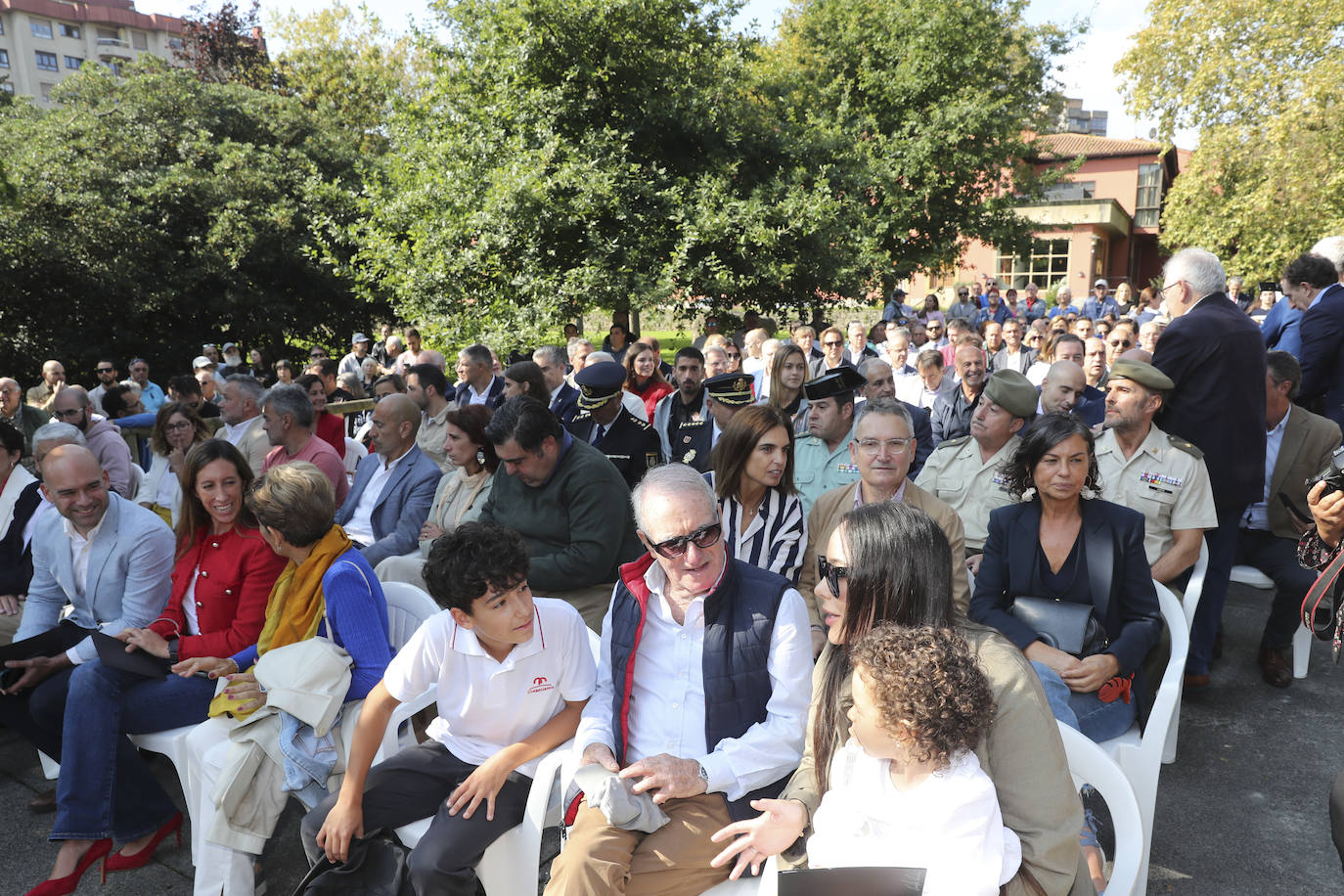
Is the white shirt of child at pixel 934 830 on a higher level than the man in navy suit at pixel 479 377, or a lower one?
lower

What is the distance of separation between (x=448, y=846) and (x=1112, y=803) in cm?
169

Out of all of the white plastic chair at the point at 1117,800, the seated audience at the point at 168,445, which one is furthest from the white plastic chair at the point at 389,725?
the seated audience at the point at 168,445

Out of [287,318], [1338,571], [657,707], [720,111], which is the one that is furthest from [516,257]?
[1338,571]

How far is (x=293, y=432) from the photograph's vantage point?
15.6ft

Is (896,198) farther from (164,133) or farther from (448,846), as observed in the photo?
(448,846)

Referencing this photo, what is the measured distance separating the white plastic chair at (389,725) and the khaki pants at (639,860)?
0.97 metres

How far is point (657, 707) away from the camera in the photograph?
7.87ft

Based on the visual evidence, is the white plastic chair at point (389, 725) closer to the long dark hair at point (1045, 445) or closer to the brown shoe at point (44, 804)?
the brown shoe at point (44, 804)

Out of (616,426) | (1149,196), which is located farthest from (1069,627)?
(1149,196)

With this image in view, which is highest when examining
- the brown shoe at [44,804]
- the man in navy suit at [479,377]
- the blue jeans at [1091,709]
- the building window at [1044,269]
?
the building window at [1044,269]

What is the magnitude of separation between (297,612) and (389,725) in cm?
50

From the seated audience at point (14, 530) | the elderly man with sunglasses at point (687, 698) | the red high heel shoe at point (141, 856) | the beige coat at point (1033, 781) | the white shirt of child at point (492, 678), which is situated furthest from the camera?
the seated audience at point (14, 530)

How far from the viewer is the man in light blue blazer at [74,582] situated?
3.22 meters

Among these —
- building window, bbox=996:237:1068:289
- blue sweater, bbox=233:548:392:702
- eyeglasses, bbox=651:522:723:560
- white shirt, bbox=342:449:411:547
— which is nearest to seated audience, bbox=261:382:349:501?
white shirt, bbox=342:449:411:547
